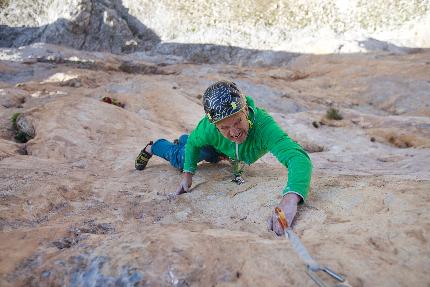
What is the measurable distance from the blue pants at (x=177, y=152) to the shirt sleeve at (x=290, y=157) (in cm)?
106

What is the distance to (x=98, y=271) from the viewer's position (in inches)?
78.5

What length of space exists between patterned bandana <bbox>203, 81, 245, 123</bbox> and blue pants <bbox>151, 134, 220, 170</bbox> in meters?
1.12

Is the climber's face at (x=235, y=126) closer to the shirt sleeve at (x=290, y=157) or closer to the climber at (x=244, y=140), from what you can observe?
the climber at (x=244, y=140)

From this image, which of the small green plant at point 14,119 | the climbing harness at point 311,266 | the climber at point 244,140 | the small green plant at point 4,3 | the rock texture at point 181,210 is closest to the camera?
the climbing harness at point 311,266

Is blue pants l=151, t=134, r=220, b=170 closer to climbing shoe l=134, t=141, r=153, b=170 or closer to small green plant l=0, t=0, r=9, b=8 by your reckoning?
climbing shoe l=134, t=141, r=153, b=170

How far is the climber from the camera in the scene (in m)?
2.83

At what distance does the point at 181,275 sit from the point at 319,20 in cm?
2046

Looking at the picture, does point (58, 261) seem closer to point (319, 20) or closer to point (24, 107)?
point (24, 107)

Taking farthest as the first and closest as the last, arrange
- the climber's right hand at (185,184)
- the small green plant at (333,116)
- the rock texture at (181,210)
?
the small green plant at (333,116) < the climber's right hand at (185,184) < the rock texture at (181,210)

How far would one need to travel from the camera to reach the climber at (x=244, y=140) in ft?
9.29

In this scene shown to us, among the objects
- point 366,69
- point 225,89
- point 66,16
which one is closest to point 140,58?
point 66,16

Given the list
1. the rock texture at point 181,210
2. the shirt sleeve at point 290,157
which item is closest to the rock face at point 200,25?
the rock texture at point 181,210

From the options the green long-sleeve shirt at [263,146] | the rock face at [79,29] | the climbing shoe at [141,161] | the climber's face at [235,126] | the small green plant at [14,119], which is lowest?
the small green plant at [14,119]

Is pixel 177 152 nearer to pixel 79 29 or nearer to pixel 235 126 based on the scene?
pixel 235 126
